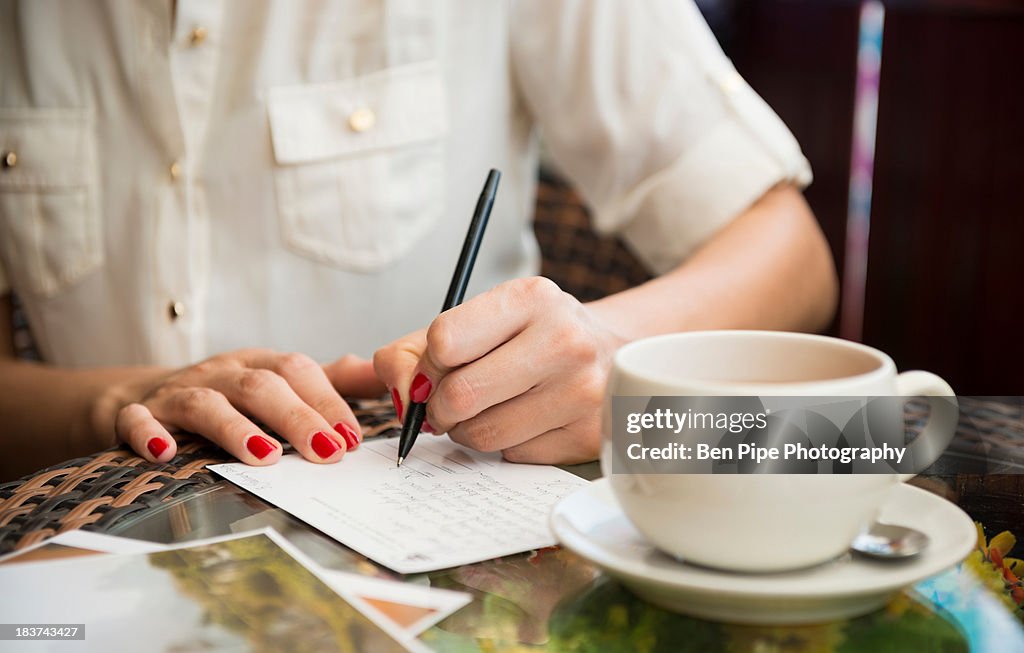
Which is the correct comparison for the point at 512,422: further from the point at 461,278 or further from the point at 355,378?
the point at 355,378

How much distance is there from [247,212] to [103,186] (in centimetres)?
17

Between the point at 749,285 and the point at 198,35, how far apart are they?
0.60 meters

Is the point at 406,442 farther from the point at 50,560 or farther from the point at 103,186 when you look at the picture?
the point at 103,186

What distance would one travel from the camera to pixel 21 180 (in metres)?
1.07

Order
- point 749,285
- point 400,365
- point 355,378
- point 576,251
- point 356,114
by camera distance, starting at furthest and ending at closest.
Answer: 1. point 576,251
2. point 356,114
3. point 749,285
4. point 355,378
5. point 400,365

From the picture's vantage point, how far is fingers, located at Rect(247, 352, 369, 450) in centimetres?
67

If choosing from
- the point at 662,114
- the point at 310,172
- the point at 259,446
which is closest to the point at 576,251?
the point at 662,114

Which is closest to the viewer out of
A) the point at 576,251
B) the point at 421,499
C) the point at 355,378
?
the point at 421,499

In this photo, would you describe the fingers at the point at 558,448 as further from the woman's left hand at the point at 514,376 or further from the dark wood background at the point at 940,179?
the dark wood background at the point at 940,179

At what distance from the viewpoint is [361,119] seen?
105 cm

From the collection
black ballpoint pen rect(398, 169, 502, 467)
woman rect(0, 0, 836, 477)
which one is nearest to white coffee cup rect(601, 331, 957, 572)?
black ballpoint pen rect(398, 169, 502, 467)

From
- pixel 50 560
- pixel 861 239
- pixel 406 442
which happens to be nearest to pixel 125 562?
pixel 50 560

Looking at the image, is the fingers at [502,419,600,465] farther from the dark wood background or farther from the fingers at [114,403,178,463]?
the dark wood background

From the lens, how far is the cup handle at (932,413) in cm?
43
